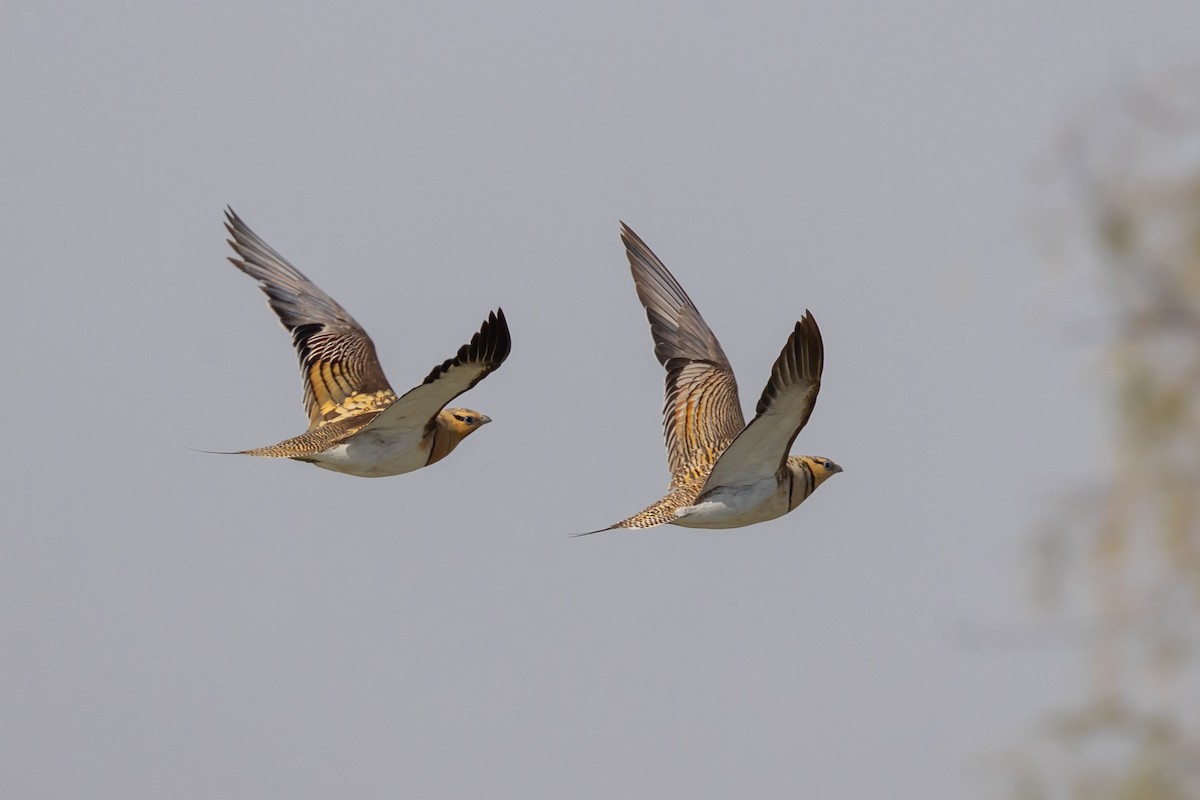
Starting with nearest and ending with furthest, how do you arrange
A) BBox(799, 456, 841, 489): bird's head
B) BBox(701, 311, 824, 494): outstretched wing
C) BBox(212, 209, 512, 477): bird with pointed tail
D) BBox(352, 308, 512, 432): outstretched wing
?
BBox(701, 311, 824, 494): outstretched wing < BBox(352, 308, 512, 432): outstretched wing < BBox(212, 209, 512, 477): bird with pointed tail < BBox(799, 456, 841, 489): bird's head

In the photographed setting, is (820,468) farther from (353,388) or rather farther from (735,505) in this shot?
(353,388)

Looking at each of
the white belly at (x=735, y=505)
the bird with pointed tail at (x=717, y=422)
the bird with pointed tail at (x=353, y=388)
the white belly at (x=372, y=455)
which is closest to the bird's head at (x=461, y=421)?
the bird with pointed tail at (x=353, y=388)

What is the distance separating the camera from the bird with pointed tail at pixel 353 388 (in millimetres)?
11883

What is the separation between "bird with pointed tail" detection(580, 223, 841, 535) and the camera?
424 inches

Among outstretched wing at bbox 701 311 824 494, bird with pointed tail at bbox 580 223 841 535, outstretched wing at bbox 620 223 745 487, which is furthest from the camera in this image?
outstretched wing at bbox 620 223 745 487

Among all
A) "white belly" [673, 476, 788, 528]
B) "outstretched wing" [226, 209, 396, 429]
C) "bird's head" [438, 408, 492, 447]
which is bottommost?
"white belly" [673, 476, 788, 528]

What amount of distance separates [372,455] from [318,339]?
2.76 m

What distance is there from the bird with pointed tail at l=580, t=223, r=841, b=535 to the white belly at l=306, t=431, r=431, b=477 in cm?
199

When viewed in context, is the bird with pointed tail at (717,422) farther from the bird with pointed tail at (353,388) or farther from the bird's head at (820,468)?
the bird with pointed tail at (353,388)

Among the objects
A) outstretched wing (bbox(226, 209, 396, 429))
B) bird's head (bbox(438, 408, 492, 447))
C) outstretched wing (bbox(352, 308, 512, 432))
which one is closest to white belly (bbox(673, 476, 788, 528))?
outstretched wing (bbox(352, 308, 512, 432))

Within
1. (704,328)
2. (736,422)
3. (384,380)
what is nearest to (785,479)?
(736,422)

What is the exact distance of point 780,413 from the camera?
11141mm

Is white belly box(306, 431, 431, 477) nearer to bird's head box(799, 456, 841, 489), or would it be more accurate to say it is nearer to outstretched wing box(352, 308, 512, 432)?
outstretched wing box(352, 308, 512, 432)

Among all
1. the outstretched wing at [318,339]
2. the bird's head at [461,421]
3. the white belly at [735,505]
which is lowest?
the white belly at [735,505]
